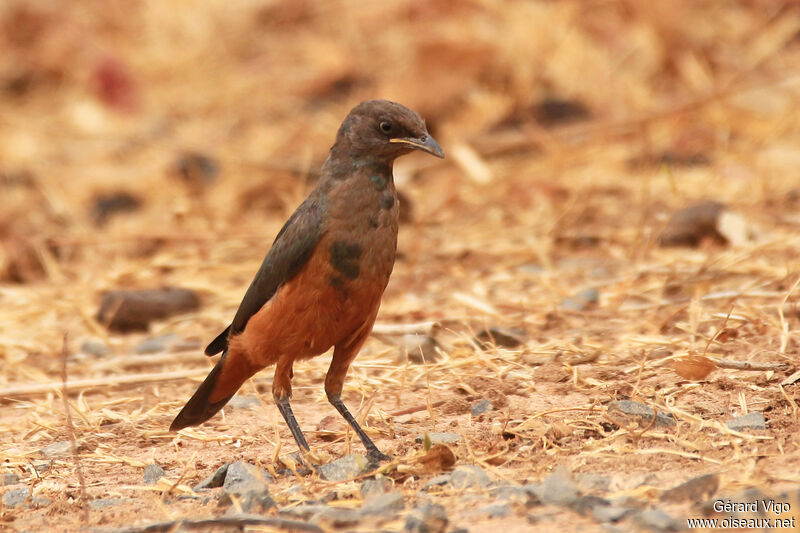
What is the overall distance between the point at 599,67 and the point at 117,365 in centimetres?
575

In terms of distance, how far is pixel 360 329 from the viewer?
4.02 metres

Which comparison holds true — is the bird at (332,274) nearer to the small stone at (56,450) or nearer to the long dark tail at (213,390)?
the long dark tail at (213,390)

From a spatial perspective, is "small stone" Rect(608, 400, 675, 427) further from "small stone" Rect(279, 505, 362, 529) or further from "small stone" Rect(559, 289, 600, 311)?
"small stone" Rect(559, 289, 600, 311)

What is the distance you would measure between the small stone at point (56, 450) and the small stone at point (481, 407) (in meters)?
1.60

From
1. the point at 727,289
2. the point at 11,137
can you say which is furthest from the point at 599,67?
the point at 11,137

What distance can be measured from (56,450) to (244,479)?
1043 mm

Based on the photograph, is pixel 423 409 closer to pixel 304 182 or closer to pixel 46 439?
pixel 46 439

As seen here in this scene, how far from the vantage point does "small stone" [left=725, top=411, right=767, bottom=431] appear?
142 inches

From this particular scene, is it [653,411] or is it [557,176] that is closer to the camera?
[653,411]

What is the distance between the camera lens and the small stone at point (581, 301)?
5.49m

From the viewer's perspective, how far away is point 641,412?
3.79 metres

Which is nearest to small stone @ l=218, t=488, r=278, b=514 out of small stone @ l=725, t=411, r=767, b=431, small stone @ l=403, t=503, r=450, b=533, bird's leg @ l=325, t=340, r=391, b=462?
small stone @ l=403, t=503, r=450, b=533

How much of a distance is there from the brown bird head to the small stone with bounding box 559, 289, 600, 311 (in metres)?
1.73

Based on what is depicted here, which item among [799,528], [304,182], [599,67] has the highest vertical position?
[599,67]
